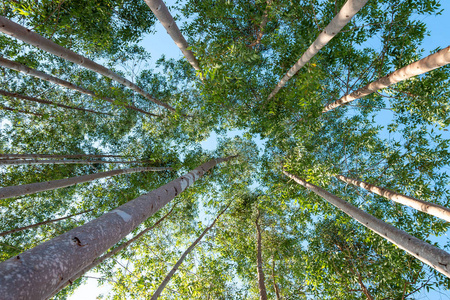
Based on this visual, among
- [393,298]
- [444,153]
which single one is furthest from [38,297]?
[444,153]

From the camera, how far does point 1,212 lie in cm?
901

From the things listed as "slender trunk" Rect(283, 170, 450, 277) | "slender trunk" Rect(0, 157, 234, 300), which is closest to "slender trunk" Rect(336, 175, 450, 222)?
"slender trunk" Rect(283, 170, 450, 277)

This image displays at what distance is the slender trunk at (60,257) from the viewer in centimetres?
107

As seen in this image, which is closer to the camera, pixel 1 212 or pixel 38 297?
pixel 38 297

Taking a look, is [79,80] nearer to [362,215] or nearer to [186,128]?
[186,128]

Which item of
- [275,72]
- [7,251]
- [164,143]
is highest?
[275,72]

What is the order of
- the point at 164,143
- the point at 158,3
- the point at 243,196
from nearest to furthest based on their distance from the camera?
Answer: the point at 158,3 < the point at 164,143 < the point at 243,196

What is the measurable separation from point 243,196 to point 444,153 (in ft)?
28.5

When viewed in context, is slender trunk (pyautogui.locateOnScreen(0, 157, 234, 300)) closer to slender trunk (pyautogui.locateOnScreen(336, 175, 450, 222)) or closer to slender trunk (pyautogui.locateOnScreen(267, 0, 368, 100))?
slender trunk (pyautogui.locateOnScreen(267, 0, 368, 100))

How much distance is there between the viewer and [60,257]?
1.36m

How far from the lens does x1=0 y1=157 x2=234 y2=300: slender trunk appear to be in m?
1.07

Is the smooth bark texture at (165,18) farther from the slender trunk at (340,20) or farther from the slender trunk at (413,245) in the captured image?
the slender trunk at (413,245)

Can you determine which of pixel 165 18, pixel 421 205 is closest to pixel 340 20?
pixel 165 18

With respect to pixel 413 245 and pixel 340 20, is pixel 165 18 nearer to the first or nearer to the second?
pixel 340 20
